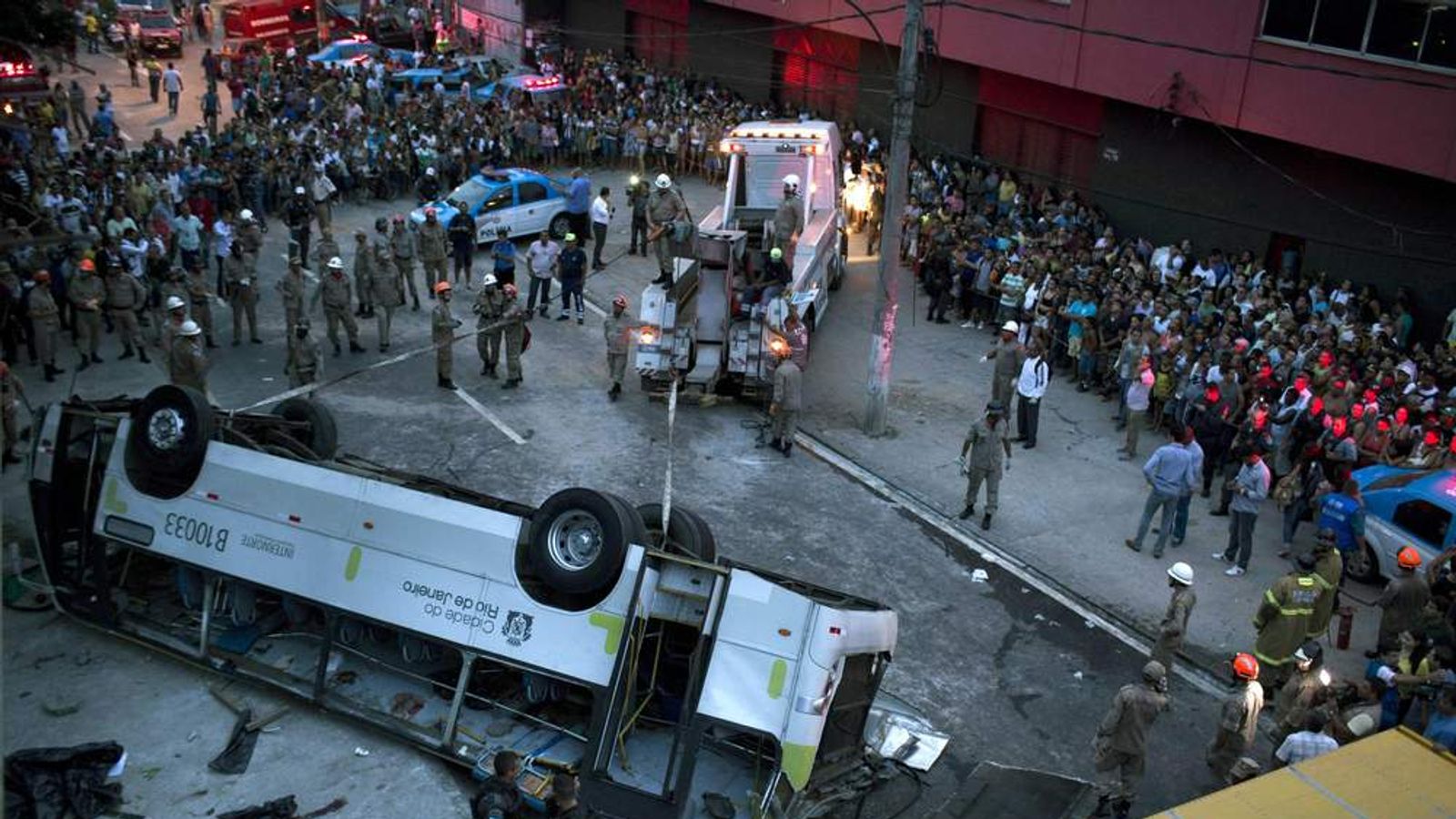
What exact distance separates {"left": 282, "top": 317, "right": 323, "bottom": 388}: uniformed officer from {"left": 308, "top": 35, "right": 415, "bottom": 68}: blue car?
2032cm

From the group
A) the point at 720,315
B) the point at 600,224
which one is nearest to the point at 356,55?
the point at 600,224

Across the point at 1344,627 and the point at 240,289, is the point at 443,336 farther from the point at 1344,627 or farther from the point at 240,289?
the point at 1344,627

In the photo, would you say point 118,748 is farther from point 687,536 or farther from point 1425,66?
point 1425,66

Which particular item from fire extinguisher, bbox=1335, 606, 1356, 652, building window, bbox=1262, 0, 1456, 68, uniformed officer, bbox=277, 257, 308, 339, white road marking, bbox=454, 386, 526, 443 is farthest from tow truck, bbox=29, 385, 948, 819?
building window, bbox=1262, 0, 1456, 68

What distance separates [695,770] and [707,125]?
23918 millimetres

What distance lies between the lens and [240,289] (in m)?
19.6

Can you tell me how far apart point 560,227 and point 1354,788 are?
2041 centimetres

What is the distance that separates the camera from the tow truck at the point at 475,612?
9297 millimetres

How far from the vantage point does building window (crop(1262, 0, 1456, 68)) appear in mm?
19328

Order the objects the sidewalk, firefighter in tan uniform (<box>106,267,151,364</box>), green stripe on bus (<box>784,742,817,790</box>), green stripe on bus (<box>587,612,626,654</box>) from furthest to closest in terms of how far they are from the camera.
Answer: firefighter in tan uniform (<box>106,267,151,364</box>), the sidewalk, green stripe on bus (<box>587,612,626,654</box>), green stripe on bus (<box>784,742,817,790</box>)

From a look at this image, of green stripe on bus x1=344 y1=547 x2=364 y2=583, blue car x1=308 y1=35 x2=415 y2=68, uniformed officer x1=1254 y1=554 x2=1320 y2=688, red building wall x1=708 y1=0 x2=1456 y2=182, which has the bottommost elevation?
uniformed officer x1=1254 y1=554 x2=1320 y2=688

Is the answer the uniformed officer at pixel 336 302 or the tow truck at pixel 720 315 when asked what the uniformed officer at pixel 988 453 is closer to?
the tow truck at pixel 720 315

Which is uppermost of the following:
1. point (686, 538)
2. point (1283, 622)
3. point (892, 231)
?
point (892, 231)

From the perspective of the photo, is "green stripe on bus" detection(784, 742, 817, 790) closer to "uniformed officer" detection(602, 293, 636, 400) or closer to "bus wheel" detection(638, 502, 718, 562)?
"bus wheel" detection(638, 502, 718, 562)
